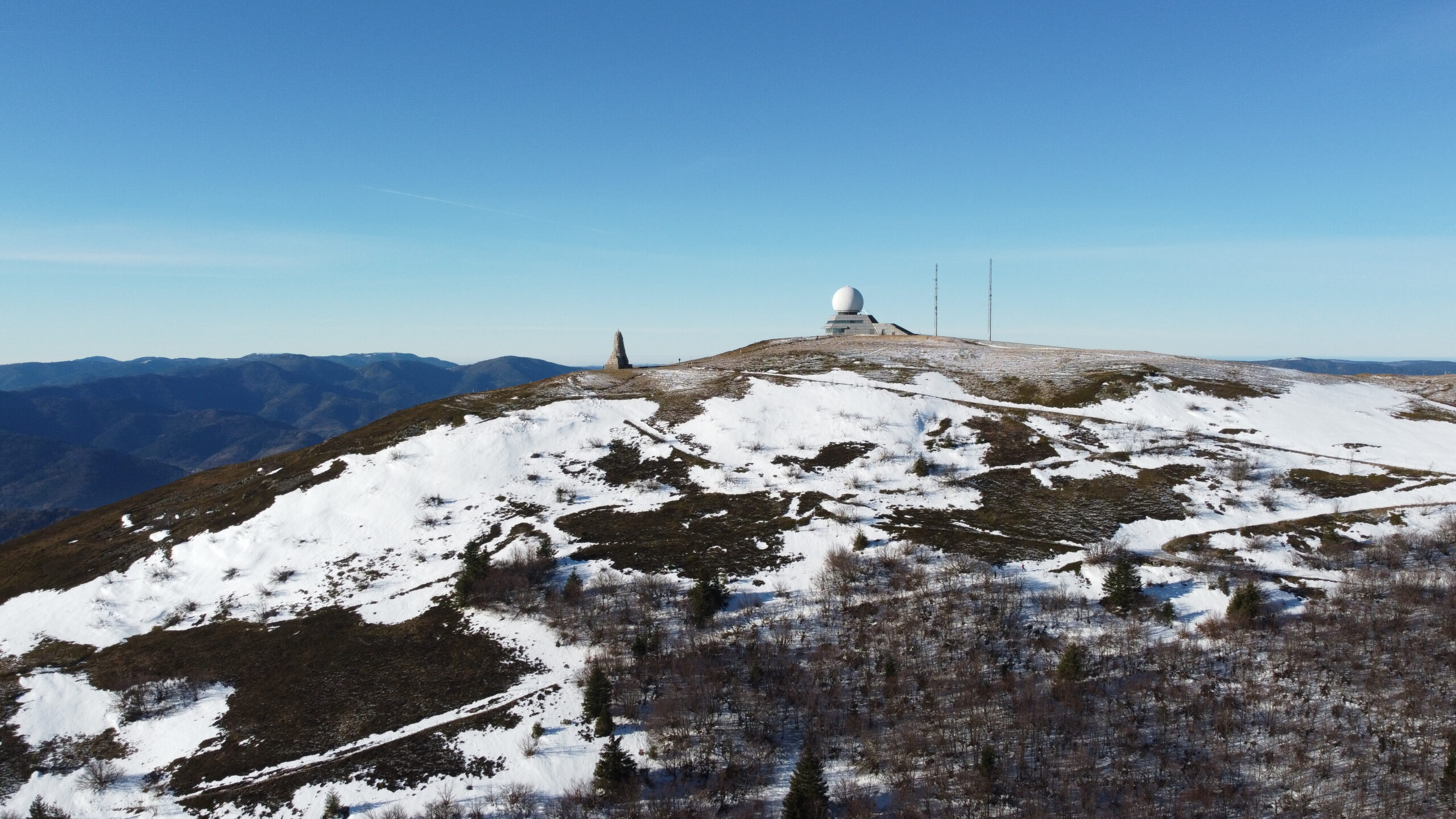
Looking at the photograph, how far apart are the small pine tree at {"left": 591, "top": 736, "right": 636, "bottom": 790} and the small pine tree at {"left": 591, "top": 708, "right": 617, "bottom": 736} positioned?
1.59 meters

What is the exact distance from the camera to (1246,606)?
32.5m

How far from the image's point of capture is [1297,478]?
48.6 meters

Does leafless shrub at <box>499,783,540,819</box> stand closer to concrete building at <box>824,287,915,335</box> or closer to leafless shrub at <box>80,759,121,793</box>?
leafless shrub at <box>80,759,121,793</box>

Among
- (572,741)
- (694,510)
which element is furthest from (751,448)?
(572,741)

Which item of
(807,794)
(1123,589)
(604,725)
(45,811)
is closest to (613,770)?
(604,725)

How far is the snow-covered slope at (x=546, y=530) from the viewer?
102ft

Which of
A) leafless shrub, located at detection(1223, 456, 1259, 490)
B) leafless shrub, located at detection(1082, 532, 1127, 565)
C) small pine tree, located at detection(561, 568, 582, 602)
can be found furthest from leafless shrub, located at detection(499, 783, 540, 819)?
leafless shrub, located at detection(1223, 456, 1259, 490)

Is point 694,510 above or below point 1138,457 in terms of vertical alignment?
below

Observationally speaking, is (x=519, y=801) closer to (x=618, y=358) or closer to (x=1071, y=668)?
(x=1071, y=668)

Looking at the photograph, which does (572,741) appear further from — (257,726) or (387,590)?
(387,590)

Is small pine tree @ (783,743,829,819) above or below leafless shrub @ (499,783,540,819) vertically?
above

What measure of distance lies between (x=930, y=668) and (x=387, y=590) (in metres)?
35.4

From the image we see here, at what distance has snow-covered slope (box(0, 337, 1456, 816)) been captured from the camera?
102 feet

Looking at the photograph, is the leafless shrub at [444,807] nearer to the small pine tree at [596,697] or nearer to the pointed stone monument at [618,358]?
the small pine tree at [596,697]
